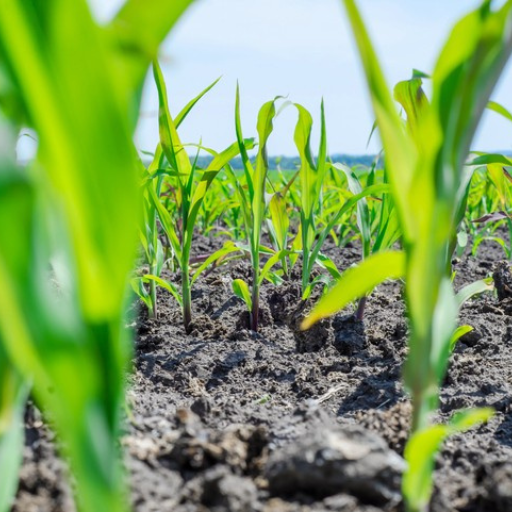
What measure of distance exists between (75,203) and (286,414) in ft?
3.08

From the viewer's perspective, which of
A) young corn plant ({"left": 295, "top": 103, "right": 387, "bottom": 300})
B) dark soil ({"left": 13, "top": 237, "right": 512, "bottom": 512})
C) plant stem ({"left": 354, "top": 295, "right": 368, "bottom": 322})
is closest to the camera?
dark soil ({"left": 13, "top": 237, "right": 512, "bottom": 512})

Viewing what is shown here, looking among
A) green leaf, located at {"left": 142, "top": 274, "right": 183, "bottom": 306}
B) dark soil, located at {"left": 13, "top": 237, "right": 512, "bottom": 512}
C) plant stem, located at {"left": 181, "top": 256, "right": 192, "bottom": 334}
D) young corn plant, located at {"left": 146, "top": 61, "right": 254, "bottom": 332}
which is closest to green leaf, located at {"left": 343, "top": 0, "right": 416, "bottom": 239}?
dark soil, located at {"left": 13, "top": 237, "right": 512, "bottom": 512}

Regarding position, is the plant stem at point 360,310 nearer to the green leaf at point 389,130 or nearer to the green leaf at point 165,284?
the green leaf at point 165,284

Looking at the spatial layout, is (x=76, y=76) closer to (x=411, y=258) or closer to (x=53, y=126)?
(x=53, y=126)

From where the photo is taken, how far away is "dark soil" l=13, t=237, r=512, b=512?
76cm

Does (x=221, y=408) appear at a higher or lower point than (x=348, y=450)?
higher

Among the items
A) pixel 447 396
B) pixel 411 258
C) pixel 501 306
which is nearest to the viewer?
pixel 411 258

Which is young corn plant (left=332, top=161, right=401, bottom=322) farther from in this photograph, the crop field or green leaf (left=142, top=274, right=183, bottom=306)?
green leaf (left=142, top=274, right=183, bottom=306)

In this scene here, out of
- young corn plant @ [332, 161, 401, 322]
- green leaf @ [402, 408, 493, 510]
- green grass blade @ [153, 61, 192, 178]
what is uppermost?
green grass blade @ [153, 61, 192, 178]

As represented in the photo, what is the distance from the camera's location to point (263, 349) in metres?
1.78

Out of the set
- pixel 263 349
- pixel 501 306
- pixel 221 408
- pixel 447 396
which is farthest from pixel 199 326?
pixel 501 306

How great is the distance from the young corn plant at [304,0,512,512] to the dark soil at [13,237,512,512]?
0.48 ft

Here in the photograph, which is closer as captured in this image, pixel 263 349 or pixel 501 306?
pixel 263 349

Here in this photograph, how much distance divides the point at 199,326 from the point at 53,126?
157cm
